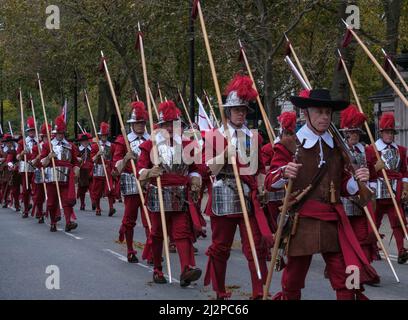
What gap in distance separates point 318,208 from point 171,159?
11.6 feet

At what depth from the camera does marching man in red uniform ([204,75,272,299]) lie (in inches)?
369

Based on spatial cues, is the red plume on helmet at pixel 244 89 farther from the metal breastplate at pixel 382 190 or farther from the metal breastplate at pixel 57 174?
the metal breastplate at pixel 57 174

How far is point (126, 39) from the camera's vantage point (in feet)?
116

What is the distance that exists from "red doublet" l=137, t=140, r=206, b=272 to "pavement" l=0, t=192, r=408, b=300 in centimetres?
37

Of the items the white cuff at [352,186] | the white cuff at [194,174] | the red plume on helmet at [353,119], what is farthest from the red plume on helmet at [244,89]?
the red plume on helmet at [353,119]

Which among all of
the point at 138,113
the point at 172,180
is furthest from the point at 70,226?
the point at 172,180

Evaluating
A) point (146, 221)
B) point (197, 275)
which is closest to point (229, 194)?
point (197, 275)

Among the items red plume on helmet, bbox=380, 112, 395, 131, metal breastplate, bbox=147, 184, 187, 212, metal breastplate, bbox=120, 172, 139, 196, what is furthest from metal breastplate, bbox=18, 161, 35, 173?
metal breastplate, bbox=147, 184, 187, 212

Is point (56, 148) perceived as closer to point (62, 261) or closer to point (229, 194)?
point (62, 261)

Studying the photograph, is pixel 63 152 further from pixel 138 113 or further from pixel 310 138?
pixel 310 138

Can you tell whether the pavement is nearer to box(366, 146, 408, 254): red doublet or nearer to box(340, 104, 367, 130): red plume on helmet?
box(366, 146, 408, 254): red doublet

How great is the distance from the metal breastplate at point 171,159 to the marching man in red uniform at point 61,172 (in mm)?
6746

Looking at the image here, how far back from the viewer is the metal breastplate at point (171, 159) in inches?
428

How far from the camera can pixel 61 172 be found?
58.6 ft
